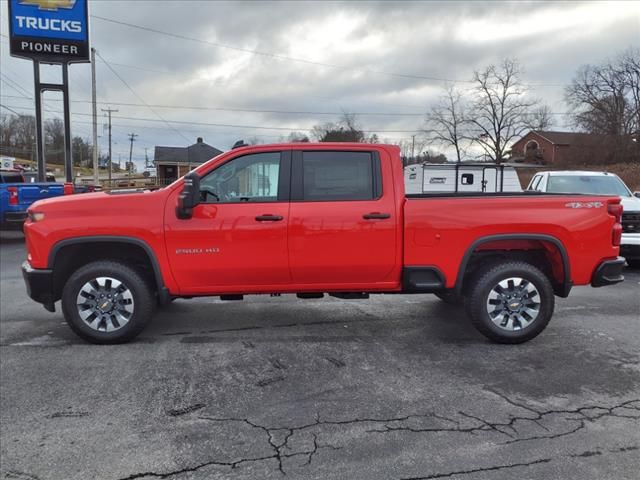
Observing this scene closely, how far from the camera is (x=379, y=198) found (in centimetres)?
470

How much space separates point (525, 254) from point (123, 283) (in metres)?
4.18

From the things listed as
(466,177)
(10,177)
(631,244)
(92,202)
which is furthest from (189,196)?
(466,177)

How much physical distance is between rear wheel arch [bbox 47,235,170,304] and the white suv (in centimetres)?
749

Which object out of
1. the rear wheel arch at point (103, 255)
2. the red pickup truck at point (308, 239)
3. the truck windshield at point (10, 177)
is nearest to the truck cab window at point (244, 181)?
the red pickup truck at point (308, 239)

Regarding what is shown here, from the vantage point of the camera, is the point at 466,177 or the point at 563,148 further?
the point at 563,148

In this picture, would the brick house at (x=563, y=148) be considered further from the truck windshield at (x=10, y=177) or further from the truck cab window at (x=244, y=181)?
the truck cab window at (x=244, y=181)

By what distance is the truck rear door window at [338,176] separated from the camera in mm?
4727

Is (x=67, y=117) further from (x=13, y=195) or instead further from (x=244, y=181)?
(x=244, y=181)

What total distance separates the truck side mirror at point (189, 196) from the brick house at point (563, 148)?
54.0 metres

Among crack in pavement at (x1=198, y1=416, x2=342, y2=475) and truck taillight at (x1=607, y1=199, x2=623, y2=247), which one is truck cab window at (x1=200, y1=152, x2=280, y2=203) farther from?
truck taillight at (x1=607, y1=199, x2=623, y2=247)

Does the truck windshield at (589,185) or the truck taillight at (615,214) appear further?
the truck windshield at (589,185)

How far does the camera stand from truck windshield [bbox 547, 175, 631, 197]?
9.73 metres

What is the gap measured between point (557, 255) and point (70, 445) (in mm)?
4578

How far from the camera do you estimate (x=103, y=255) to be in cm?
492
